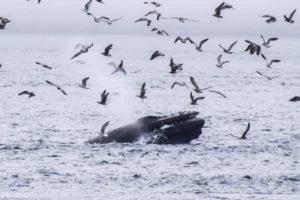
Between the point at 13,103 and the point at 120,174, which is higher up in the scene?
the point at 120,174

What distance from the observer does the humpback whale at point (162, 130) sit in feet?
171

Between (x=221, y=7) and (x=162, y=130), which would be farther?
(x=162, y=130)

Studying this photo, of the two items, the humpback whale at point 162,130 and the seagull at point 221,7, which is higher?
the seagull at point 221,7

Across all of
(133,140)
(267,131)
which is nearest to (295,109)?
(267,131)

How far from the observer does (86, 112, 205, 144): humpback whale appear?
52094 mm

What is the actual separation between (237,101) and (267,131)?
49515mm

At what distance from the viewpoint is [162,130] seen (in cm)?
5309

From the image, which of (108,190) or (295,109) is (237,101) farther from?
(108,190)

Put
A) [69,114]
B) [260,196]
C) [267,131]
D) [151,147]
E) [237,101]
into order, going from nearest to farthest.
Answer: [260,196], [151,147], [267,131], [69,114], [237,101]

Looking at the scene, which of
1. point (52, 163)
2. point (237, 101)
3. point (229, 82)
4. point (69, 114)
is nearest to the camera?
point (52, 163)

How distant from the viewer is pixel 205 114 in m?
92.1

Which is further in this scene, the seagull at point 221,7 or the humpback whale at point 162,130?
the humpback whale at point 162,130

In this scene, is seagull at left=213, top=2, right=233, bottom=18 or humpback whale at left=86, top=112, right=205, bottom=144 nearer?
seagull at left=213, top=2, right=233, bottom=18

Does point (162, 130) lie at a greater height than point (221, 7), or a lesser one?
lesser
